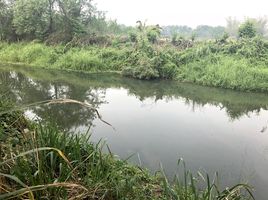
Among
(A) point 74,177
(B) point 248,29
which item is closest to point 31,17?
(B) point 248,29

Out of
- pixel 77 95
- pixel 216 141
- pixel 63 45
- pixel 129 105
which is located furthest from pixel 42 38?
pixel 216 141

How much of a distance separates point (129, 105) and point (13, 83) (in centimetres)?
458

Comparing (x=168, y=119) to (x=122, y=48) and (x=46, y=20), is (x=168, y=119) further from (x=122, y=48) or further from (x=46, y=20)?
(x=46, y=20)

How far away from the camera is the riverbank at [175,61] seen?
12.7m

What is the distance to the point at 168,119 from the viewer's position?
7.84 meters

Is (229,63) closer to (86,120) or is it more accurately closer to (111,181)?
(86,120)

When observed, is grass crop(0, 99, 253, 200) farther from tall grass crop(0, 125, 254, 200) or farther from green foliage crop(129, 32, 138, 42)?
green foliage crop(129, 32, 138, 42)

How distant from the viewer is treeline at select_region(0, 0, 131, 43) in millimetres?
18844

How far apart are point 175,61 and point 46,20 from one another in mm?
9161

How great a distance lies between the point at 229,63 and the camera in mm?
13625

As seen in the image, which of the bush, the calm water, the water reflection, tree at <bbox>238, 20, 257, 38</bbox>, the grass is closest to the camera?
the grass

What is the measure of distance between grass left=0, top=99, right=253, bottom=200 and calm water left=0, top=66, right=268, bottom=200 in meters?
0.56

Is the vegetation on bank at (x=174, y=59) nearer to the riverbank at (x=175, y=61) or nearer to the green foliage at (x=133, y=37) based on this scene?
the riverbank at (x=175, y=61)

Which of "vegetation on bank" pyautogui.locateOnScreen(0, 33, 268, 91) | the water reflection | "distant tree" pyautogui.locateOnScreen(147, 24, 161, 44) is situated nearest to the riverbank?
"vegetation on bank" pyautogui.locateOnScreen(0, 33, 268, 91)
